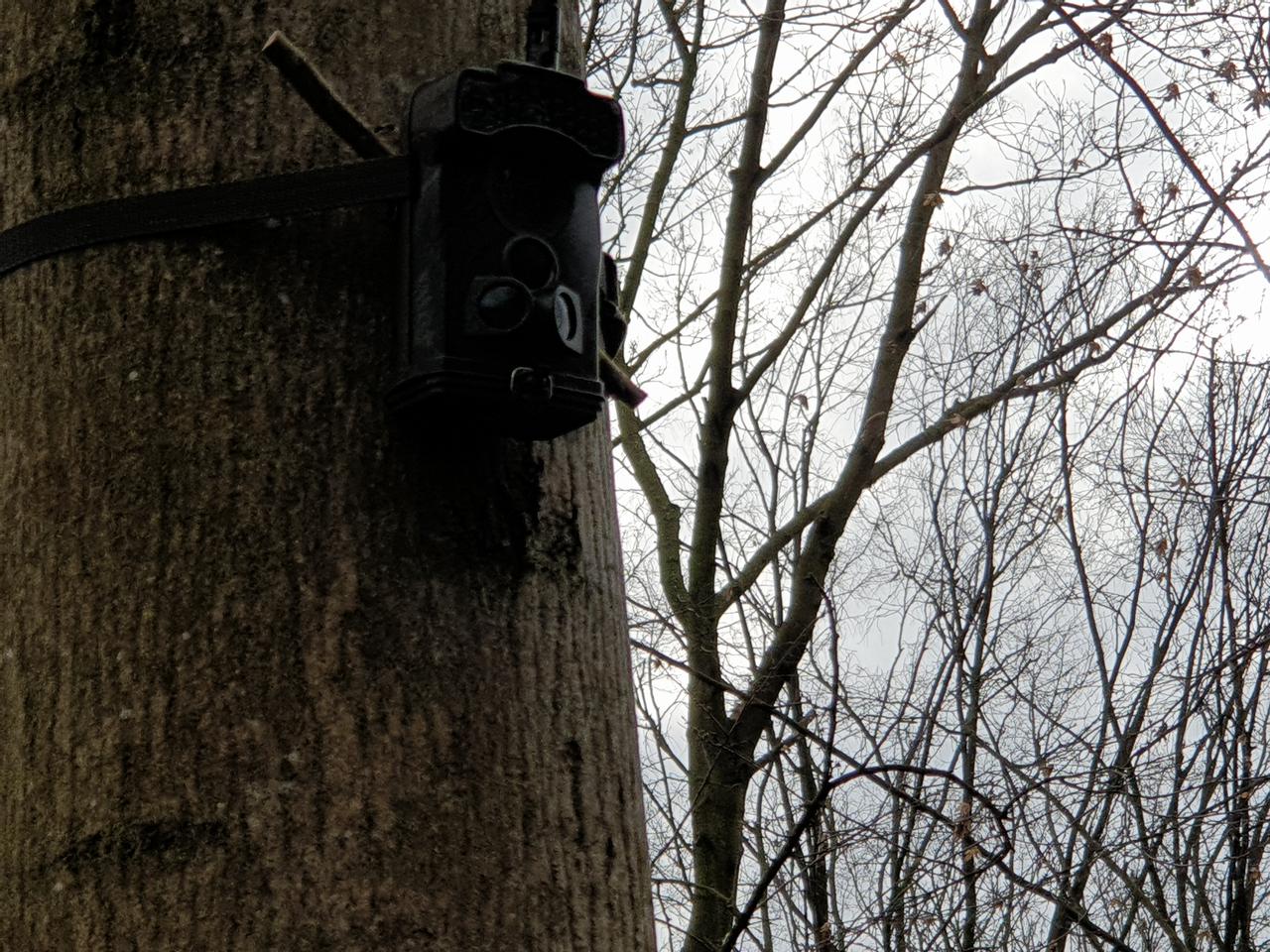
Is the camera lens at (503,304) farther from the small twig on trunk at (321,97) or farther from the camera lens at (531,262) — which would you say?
the small twig on trunk at (321,97)

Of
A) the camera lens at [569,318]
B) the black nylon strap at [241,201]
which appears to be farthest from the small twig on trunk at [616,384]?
the black nylon strap at [241,201]

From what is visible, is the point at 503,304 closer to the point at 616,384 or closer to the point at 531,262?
the point at 531,262

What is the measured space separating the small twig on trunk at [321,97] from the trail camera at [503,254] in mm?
32

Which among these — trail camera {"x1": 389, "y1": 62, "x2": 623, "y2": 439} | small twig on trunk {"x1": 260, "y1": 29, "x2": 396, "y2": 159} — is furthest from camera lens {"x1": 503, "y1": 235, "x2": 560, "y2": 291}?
small twig on trunk {"x1": 260, "y1": 29, "x2": 396, "y2": 159}

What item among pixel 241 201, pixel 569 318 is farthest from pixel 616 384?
pixel 241 201

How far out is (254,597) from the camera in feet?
2.91

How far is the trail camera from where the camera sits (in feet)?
3.10

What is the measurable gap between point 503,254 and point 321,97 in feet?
0.52

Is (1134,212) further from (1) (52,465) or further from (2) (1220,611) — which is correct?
(1) (52,465)

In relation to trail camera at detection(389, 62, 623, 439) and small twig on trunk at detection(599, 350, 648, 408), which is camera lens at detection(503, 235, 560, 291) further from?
small twig on trunk at detection(599, 350, 648, 408)

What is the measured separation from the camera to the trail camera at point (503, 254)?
94 centimetres

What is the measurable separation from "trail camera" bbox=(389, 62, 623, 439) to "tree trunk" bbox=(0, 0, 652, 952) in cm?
4

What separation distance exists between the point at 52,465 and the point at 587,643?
0.39 metres

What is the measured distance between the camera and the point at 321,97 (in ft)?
3.10
